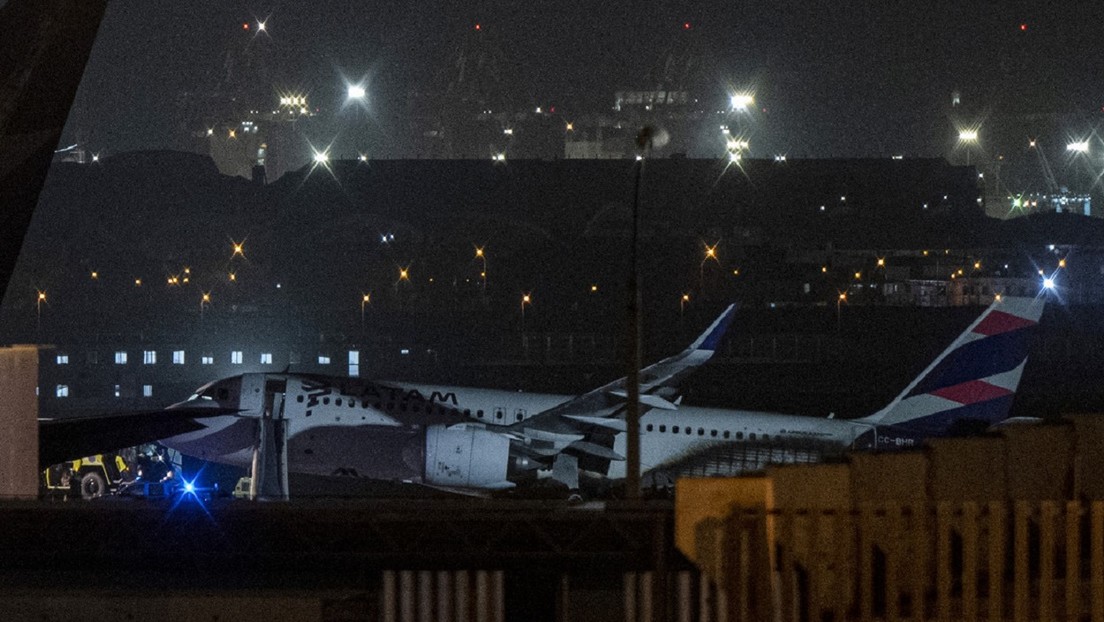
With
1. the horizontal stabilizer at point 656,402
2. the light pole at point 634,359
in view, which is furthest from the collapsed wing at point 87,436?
the light pole at point 634,359

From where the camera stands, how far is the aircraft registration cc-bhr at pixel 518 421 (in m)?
40.3

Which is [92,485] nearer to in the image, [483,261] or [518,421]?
[518,421]

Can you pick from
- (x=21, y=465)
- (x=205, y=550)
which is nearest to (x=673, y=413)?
(x=21, y=465)

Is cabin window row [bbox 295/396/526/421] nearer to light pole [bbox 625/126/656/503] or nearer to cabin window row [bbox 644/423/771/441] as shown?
cabin window row [bbox 644/423/771/441]

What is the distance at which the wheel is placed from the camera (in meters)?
42.8

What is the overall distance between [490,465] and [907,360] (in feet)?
150

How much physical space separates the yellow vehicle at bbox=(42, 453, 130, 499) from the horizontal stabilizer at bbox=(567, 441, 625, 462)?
44.8ft

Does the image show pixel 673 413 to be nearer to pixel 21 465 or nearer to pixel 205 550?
pixel 21 465

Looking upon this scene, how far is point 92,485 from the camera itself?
43.1 m

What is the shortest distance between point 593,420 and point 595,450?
1038 millimetres

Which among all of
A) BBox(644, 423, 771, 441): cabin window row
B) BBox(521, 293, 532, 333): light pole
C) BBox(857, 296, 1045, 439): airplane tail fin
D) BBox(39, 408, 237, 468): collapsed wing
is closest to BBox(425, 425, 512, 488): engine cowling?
BBox(644, 423, 771, 441): cabin window row

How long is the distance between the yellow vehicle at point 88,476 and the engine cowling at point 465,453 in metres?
9.59

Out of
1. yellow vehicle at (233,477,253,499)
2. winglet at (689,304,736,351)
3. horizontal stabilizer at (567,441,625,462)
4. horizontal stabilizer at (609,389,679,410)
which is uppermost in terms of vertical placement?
winglet at (689,304,736,351)

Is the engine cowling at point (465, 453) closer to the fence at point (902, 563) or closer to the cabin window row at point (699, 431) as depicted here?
the cabin window row at point (699, 431)
